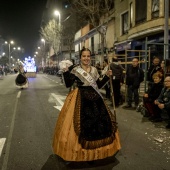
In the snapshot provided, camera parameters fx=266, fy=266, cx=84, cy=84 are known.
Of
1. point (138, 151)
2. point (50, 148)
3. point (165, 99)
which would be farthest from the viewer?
point (165, 99)

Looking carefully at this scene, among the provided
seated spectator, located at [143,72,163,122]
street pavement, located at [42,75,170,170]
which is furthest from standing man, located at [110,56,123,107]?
street pavement, located at [42,75,170,170]

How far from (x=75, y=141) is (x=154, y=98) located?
14.0 feet

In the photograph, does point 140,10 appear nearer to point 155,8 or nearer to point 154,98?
point 155,8

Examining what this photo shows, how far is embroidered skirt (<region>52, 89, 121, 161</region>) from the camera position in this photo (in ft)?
13.4

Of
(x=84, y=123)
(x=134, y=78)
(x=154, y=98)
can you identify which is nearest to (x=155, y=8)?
(x=134, y=78)

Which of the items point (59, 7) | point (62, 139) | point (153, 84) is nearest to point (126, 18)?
point (153, 84)

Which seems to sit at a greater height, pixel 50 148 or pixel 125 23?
pixel 125 23

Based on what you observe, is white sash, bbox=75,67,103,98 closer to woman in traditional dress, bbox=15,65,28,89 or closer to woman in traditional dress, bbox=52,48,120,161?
woman in traditional dress, bbox=52,48,120,161

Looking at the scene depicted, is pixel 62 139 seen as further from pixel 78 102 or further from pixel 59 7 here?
pixel 59 7

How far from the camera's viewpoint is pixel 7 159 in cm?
472

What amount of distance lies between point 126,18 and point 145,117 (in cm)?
1838

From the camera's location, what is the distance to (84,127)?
4199 mm

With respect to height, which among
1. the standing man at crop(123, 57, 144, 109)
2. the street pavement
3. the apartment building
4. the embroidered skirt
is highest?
the apartment building

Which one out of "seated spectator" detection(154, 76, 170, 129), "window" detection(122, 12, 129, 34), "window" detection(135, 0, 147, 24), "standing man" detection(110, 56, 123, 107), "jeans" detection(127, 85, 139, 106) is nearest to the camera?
"seated spectator" detection(154, 76, 170, 129)
